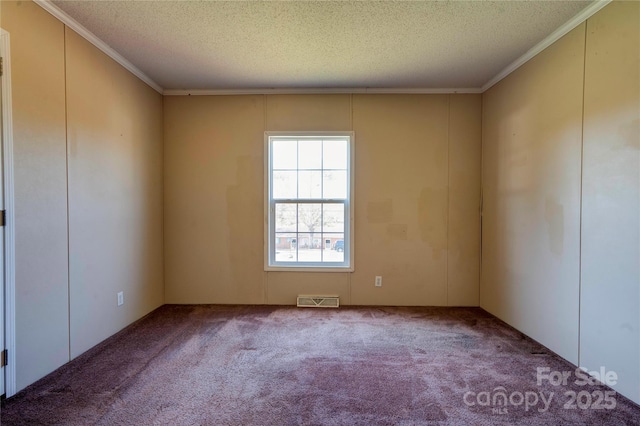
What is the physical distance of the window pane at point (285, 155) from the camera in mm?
3602

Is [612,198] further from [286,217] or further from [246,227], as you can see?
[246,227]

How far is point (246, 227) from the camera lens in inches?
141

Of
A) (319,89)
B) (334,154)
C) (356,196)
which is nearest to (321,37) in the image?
(319,89)

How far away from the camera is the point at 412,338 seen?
2711mm

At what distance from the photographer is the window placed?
11.8 feet

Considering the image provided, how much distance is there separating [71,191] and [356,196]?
277cm

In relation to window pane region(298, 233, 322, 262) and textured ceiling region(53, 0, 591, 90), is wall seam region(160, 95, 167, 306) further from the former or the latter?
window pane region(298, 233, 322, 262)

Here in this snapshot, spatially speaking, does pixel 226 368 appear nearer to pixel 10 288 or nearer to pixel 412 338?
pixel 10 288

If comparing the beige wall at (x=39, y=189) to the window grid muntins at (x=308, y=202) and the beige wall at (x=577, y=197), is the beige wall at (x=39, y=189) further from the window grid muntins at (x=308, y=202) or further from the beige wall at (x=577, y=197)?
the beige wall at (x=577, y=197)

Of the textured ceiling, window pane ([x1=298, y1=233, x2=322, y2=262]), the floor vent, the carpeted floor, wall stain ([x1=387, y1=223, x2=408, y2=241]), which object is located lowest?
the carpeted floor

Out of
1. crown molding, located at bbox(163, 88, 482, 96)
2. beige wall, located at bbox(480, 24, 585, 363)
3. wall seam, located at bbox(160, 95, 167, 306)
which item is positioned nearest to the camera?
beige wall, located at bbox(480, 24, 585, 363)

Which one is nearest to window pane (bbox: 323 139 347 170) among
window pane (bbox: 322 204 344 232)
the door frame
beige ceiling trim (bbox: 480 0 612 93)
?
window pane (bbox: 322 204 344 232)

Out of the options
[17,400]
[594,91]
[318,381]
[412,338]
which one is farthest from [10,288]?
[594,91]

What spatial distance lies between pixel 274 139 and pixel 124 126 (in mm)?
1592
